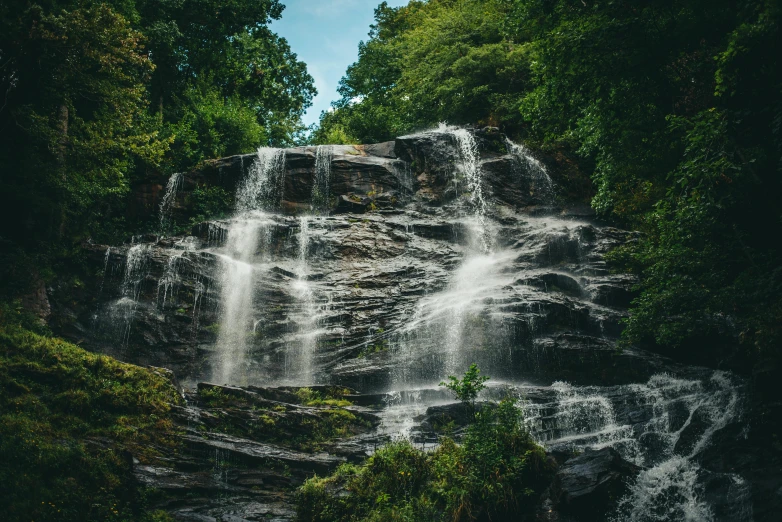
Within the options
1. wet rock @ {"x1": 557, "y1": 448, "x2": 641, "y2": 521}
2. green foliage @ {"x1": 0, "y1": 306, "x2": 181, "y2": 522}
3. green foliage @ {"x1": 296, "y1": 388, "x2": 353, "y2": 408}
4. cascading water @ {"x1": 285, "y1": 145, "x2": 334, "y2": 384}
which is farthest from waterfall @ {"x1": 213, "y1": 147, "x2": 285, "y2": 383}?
wet rock @ {"x1": 557, "y1": 448, "x2": 641, "y2": 521}

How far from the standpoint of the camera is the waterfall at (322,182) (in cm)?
2206

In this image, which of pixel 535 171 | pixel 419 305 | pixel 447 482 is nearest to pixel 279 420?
pixel 447 482

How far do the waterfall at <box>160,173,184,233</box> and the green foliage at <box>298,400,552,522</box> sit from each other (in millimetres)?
14671

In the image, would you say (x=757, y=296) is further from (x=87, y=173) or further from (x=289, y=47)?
(x=289, y=47)

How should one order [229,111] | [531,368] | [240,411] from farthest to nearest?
[229,111]
[531,368]
[240,411]

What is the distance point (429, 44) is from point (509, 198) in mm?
11335

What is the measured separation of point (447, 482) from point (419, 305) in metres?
8.13

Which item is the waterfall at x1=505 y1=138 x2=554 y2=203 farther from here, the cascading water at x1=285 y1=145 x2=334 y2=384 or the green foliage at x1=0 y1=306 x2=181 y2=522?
the green foliage at x1=0 y1=306 x2=181 y2=522

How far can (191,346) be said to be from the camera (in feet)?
54.5

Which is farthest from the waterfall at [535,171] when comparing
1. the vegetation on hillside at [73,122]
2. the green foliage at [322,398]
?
the vegetation on hillside at [73,122]

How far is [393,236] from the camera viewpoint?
19984 mm

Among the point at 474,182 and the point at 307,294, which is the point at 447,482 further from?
the point at 474,182

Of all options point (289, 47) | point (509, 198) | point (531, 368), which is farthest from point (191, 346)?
point (289, 47)

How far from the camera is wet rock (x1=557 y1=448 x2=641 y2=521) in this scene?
26.6ft
